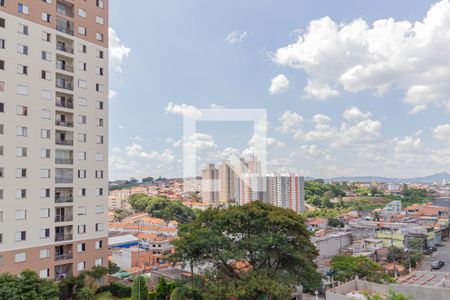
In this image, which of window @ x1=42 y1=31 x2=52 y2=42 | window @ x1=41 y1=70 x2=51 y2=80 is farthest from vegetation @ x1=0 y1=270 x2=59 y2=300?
window @ x1=42 y1=31 x2=52 y2=42

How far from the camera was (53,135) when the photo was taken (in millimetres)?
15211

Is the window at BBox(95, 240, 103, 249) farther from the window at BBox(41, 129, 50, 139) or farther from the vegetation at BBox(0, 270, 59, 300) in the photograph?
the window at BBox(41, 129, 50, 139)

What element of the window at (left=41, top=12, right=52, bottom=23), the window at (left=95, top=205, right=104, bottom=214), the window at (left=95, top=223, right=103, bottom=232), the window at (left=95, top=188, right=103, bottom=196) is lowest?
the window at (left=95, top=223, right=103, bottom=232)

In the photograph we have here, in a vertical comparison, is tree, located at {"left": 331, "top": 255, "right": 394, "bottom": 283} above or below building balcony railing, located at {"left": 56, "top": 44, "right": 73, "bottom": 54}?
below

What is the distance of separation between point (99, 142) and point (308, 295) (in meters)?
11.9

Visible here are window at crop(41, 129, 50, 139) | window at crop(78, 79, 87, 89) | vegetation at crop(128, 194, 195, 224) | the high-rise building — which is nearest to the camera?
window at crop(41, 129, 50, 139)

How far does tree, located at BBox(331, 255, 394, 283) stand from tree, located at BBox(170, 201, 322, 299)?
13.6 feet

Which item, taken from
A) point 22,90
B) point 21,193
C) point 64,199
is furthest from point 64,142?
point 21,193

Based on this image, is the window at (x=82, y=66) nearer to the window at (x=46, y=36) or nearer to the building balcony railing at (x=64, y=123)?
the window at (x=46, y=36)

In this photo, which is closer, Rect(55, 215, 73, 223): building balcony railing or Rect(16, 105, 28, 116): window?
Rect(16, 105, 28, 116): window

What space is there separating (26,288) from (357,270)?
13.3m

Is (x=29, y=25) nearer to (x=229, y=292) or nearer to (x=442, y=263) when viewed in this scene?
(x=229, y=292)

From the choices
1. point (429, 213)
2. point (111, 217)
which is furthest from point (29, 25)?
point (429, 213)

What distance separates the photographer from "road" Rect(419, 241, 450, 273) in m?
27.0
